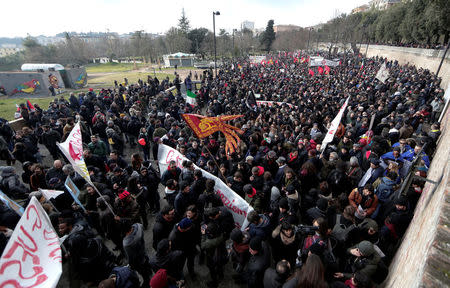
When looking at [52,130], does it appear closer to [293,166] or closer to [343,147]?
[293,166]

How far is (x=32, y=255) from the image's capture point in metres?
2.49

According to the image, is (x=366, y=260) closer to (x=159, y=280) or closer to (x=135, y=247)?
(x=159, y=280)

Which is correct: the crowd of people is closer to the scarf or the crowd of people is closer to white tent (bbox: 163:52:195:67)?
the scarf

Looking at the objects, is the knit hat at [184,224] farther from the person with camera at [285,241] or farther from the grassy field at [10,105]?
the grassy field at [10,105]

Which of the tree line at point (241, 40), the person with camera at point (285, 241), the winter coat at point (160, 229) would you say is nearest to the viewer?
the person with camera at point (285, 241)

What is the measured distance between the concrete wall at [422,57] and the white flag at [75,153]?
25.7 metres

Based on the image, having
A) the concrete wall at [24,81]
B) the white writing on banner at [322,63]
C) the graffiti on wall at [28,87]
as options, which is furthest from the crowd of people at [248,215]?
the graffiti on wall at [28,87]

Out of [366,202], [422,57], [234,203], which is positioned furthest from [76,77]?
[422,57]

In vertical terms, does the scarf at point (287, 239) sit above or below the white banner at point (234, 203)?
above

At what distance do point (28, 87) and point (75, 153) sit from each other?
27375mm

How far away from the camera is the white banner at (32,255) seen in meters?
2.20

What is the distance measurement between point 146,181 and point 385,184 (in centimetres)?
526

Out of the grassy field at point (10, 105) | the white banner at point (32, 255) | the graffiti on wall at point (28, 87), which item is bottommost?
the grassy field at point (10, 105)

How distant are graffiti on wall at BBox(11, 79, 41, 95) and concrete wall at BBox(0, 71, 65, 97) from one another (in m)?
0.09
